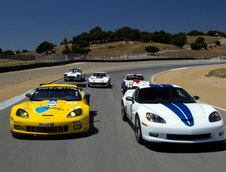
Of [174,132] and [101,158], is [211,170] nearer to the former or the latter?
[174,132]

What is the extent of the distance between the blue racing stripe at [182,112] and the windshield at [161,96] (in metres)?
0.51

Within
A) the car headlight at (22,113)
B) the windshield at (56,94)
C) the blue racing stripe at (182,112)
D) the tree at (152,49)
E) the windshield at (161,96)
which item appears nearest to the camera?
the blue racing stripe at (182,112)

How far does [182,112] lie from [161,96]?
1.46 metres

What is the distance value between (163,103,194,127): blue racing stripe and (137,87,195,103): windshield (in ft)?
1.68

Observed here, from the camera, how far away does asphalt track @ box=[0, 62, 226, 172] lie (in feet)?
20.0

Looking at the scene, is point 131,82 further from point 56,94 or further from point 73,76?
point 73,76

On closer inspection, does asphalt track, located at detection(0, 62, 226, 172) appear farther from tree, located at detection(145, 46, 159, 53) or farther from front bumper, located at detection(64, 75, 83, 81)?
tree, located at detection(145, 46, 159, 53)

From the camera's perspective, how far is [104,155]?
6.92 metres

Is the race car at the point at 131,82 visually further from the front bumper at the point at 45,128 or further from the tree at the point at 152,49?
the tree at the point at 152,49

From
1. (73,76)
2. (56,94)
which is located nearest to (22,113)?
(56,94)

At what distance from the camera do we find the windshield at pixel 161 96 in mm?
8725

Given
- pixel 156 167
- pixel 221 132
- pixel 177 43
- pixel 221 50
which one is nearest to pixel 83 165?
pixel 156 167

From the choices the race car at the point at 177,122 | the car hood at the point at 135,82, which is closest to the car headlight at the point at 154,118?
the race car at the point at 177,122

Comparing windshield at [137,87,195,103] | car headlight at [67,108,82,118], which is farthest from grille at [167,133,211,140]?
car headlight at [67,108,82,118]
